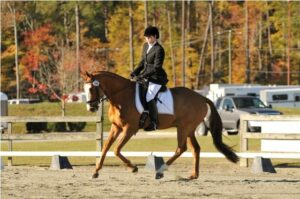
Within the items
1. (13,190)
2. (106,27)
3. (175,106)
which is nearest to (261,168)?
(175,106)

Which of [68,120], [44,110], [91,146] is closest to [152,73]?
[68,120]

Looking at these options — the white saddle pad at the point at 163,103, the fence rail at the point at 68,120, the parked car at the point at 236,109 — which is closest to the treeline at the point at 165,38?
the parked car at the point at 236,109

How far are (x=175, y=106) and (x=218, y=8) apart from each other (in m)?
71.3

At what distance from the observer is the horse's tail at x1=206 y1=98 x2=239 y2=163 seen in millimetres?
14078

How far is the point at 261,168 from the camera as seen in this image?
1569cm

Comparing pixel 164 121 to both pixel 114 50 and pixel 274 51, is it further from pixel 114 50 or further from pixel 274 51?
pixel 274 51

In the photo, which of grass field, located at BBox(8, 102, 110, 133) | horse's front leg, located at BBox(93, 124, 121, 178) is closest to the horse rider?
horse's front leg, located at BBox(93, 124, 121, 178)

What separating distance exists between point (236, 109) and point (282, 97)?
Answer: 19.6 m

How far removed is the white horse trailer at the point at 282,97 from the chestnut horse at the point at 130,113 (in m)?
36.9

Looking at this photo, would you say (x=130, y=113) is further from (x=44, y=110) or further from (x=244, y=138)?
(x=44, y=110)

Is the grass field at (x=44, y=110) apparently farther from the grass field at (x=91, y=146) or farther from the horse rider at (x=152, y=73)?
the horse rider at (x=152, y=73)

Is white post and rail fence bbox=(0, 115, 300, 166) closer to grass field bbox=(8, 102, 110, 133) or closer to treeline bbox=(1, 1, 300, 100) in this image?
grass field bbox=(8, 102, 110, 133)

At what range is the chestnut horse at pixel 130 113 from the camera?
42.0 feet

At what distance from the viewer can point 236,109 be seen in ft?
110
